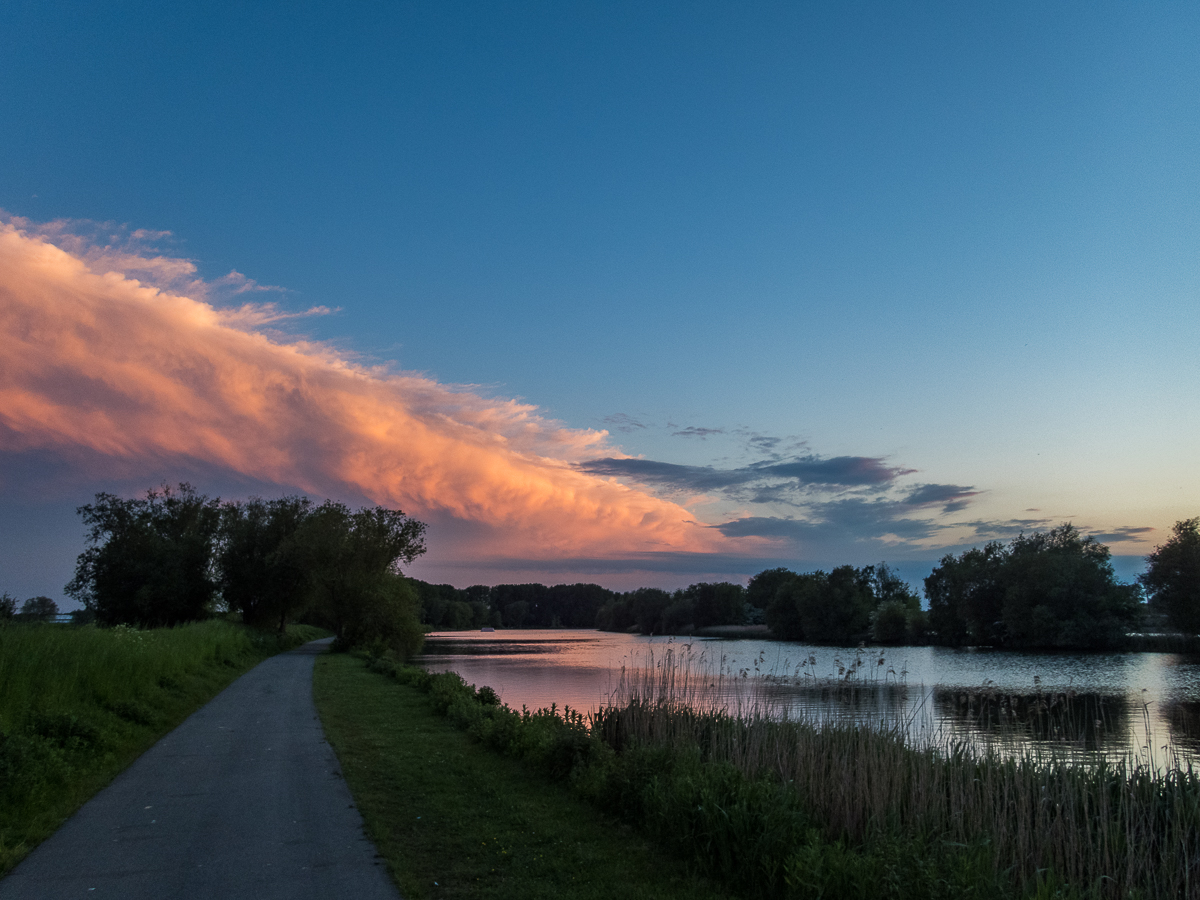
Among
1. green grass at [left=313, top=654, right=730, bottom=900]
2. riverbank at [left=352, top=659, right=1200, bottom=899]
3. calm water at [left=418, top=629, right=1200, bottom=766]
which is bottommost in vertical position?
calm water at [left=418, top=629, right=1200, bottom=766]

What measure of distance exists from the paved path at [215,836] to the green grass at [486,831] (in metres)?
0.36

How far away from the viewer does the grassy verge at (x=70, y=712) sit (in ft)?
27.6

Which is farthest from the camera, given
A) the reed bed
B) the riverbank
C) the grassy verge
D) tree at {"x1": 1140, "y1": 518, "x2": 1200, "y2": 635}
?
tree at {"x1": 1140, "y1": 518, "x2": 1200, "y2": 635}

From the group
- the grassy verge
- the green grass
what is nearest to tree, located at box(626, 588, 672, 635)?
the grassy verge

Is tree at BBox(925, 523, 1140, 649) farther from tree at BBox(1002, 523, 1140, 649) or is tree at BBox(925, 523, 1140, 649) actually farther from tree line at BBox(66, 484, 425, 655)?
tree line at BBox(66, 484, 425, 655)

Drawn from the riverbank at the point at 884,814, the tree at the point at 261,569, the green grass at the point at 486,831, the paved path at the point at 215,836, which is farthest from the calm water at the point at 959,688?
the tree at the point at 261,569

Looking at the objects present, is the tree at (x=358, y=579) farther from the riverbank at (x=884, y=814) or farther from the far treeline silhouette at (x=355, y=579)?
the riverbank at (x=884, y=814)

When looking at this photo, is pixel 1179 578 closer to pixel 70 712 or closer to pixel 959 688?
pixel 959 688

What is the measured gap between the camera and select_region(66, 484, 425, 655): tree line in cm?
4781

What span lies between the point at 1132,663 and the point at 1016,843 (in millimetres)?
49633

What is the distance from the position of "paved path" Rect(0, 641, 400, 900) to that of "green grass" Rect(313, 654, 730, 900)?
36cm

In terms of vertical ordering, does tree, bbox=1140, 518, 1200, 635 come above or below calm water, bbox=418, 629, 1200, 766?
above

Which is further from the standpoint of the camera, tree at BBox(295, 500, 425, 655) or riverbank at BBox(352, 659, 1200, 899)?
Answer: tree at BBox(295, 500, 425, 655)

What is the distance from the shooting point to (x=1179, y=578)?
179 feet
